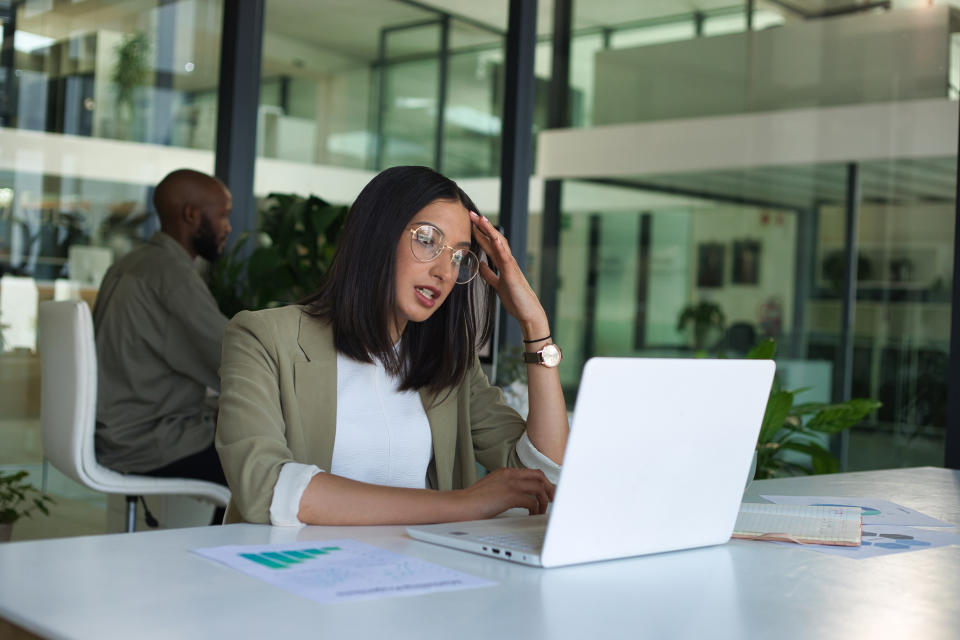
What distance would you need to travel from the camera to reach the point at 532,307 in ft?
6.36

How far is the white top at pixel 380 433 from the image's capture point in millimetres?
1782

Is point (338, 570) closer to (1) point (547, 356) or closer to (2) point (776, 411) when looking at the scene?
(1) point (547, 356)

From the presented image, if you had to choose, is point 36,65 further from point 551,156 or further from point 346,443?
point 346,443

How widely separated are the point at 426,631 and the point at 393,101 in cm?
404

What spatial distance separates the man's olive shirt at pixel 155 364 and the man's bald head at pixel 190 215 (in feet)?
1.01

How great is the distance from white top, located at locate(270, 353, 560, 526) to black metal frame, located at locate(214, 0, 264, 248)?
2858mm

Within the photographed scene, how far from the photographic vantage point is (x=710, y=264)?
14.7 ft

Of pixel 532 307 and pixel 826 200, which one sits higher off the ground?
pixel 826 200

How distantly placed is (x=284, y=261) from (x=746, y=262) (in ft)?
6.22

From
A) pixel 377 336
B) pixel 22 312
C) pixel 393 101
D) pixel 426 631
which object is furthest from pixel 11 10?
pixel 426 631

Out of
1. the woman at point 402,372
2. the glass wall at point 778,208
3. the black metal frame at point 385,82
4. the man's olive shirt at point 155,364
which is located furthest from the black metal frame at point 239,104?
the woman at point 402,372

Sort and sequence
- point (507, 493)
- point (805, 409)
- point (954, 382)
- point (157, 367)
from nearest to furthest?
point (507, 493)
point (954, 382)
point (157, 367)
point (805, 409)

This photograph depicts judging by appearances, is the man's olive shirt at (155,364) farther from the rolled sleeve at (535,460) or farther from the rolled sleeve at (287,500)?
the rolled sleeve at (287,500)

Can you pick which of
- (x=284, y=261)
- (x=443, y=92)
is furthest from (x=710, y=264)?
(x=284, y=261)
